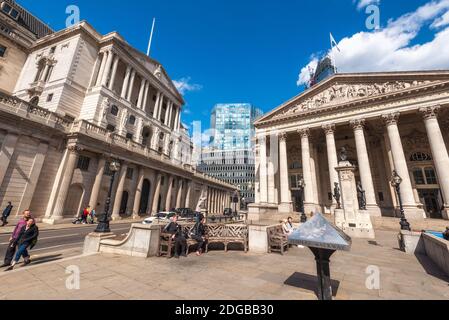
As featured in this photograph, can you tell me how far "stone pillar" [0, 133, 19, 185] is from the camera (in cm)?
1664

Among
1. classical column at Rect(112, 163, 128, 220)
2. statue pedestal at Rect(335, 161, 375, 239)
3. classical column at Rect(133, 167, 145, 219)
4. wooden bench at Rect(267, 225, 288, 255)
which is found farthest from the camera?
classical column at Rect(133, 167, 145, 219)

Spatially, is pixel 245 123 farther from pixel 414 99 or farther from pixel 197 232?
pixel 197 232

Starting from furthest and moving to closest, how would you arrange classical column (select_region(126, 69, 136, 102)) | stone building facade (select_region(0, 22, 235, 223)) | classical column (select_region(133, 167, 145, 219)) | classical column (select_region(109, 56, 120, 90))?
classical column (select_region(126, 69, 136, 102))
classical column (select_region(109, 56, 120, 90))
classical column (select_region(133, 167, 145, 219))
stone building facade (select_region(0, 22, 235, 223))

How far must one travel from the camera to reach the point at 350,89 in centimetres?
2603

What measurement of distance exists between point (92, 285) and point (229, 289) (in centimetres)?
331

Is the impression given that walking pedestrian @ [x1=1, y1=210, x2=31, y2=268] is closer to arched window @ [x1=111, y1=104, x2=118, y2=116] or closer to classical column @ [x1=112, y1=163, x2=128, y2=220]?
classical column @ [x1=112, y1=163, x2=128, y2=220]

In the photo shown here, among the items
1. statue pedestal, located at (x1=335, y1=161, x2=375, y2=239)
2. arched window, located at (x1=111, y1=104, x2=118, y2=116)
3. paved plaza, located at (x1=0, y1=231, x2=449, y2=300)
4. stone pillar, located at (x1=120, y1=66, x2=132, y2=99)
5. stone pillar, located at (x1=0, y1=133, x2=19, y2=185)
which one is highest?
stone pillar, located at (x1=120, y1=66, x2=132, y2=99)

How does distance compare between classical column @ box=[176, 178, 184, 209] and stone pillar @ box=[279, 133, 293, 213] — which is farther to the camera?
classical column @ box=[176, 178, 184, 209]

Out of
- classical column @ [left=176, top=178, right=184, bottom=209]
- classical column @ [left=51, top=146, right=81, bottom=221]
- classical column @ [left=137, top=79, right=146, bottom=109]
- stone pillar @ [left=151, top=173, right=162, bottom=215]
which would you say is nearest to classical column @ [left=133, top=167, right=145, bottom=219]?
stone pillar @ [left=151, top=173, right=162, bottom=215]

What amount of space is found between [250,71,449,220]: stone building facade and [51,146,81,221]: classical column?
2130cm

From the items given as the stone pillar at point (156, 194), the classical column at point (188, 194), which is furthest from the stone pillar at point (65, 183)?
the classical column at point (188, 194)

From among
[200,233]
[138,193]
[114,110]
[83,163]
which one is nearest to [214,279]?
[200,233]

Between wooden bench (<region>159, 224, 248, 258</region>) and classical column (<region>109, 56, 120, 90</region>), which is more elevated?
classical column (<region>109, 56, 120, 90</region>)

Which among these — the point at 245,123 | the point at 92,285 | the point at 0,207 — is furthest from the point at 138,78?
the point at 245,123
